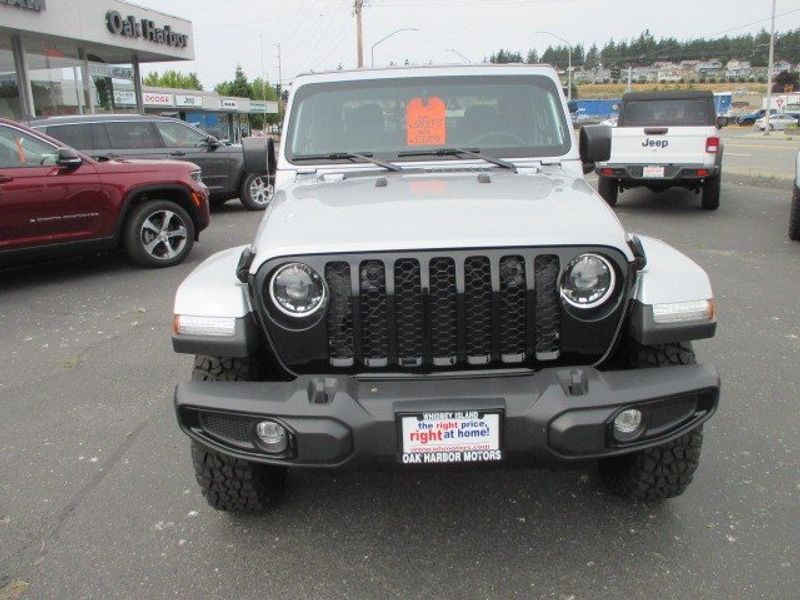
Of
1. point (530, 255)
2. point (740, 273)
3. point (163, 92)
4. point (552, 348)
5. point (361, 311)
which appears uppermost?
point (163, 92)

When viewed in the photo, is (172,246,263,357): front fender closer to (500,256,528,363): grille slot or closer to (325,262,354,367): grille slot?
(325,262,354,367): grille slot

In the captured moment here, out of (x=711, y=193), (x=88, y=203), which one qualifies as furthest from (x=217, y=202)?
(x=711, y=193)


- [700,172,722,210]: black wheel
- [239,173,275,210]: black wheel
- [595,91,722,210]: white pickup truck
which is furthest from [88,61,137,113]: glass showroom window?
[700,172,722,210]: black wheel

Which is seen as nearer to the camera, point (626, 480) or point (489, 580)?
point (489, 580)

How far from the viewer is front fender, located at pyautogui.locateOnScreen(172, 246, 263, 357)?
2.47 metres

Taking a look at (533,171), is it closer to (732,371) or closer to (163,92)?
(732,371)

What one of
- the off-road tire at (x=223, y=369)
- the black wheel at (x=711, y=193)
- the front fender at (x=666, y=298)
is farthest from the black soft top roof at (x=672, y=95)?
the off-road tire at (x=223, y=369)

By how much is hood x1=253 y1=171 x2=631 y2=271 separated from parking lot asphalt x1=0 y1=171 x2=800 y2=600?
0.83 m

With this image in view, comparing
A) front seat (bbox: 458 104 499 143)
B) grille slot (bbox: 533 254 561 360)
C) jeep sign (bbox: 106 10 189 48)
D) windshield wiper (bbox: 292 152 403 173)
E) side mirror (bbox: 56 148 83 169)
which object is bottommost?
grille slot (bbox: 533 254 561 360)

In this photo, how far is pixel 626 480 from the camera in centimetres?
288

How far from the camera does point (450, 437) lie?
2.35 m

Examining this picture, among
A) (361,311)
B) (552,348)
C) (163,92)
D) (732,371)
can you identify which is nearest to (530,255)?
(552,348)

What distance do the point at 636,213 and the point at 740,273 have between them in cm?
449

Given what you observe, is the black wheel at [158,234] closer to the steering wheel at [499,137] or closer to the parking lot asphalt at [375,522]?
the parking lot asphalt at [375,522]
